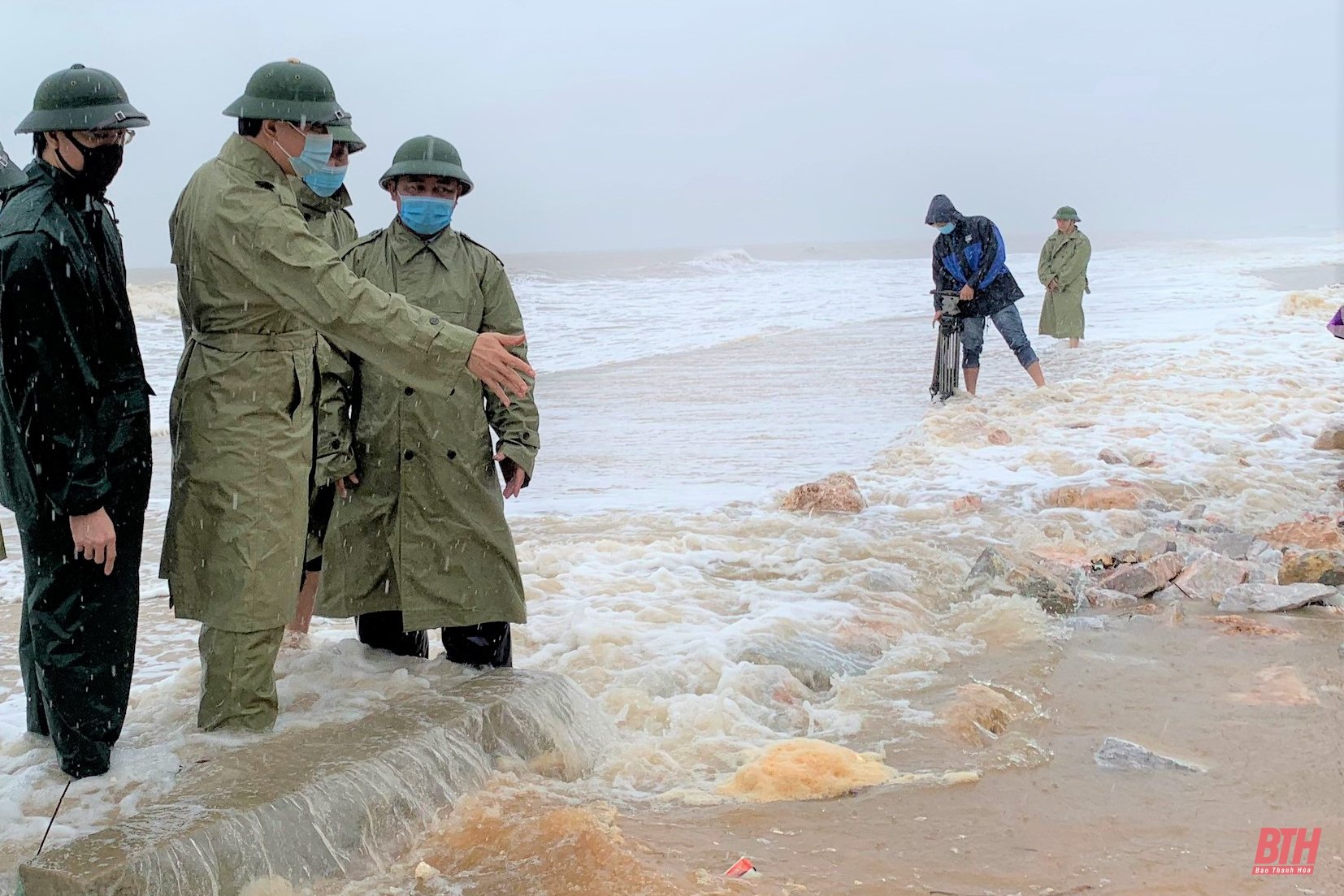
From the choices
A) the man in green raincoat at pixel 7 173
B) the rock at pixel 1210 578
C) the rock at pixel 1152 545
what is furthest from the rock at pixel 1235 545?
the man in green raincoat at pixel 7 173

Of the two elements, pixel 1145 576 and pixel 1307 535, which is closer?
pixel 1145 576

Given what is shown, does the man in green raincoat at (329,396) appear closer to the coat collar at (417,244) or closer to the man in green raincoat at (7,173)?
the coat collar at (417,244)

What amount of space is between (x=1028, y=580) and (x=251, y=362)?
11.9 ft

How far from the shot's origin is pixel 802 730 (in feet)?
13.7

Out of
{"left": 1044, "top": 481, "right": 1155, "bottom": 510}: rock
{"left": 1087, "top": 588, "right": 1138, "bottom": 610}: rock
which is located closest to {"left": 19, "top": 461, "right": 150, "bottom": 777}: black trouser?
{"left": 1087, "top": 588, "right": 1138, "bottom": 610}: rock

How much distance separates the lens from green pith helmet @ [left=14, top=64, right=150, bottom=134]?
119 inches

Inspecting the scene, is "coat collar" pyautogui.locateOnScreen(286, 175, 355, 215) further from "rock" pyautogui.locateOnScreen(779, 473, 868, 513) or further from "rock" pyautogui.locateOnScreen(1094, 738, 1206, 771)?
"rock" pyautogui.locateOnScreen(779, 473, 868, 513)

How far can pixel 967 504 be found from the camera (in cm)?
742

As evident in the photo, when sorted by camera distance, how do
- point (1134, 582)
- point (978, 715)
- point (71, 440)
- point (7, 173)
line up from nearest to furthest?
point (71, 440) → point (978, 715) → point (7, 173) → point (1134, 582)

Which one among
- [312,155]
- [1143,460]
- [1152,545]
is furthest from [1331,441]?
[312,155]

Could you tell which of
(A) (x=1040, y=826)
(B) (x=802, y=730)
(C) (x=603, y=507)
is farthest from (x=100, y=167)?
(C) (x=603, y=507)

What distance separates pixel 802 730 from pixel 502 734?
1.04 meters

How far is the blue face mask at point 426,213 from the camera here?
13.2ft

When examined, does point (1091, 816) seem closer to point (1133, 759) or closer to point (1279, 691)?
point (1133, 759)
